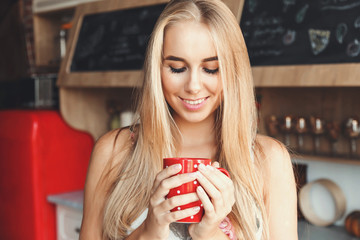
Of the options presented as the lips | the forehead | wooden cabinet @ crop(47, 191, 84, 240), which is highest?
the forehead

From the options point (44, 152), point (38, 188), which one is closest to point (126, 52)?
point (44, 152)

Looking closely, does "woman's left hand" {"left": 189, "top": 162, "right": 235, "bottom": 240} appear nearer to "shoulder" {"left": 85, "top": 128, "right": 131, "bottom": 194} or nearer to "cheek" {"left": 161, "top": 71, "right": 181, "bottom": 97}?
"cheek" {"left": 161, "top": 71, "right": 181, "bottom": 97}

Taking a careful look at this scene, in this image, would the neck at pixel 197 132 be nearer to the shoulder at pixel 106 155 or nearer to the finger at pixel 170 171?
the shoulder at pixel 106 155

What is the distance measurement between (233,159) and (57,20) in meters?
2.72

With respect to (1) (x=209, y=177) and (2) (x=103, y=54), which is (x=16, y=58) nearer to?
(2) (x=103, y=54)

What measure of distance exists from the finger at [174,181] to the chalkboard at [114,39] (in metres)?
1.49

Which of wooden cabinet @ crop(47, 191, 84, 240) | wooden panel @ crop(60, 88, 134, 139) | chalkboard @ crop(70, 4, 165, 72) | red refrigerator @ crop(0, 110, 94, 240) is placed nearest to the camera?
chalkboard @ crop(70, 4, 165, 72)

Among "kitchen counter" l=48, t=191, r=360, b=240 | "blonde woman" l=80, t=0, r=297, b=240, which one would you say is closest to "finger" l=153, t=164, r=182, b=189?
"blonde woman" l=80, t=0, r=297, b=240

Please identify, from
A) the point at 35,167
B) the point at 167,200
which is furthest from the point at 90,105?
the point at 167,200

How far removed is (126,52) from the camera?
2520mm

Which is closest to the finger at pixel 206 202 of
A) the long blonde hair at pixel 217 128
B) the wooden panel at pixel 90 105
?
the long blonde hair at pixel 217 128

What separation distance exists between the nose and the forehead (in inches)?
1.9

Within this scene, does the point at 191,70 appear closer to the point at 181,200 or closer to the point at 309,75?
the point at 181,200

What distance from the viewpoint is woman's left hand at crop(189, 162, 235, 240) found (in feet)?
3.17
